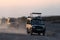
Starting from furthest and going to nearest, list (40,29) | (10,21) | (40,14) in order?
(10,21) → (40,14) → (40,29)

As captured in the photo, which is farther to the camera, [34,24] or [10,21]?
[10,21]

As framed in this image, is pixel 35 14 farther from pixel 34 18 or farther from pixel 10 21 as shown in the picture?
pixel 10 21

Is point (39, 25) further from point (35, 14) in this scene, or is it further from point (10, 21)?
point (10, 21)

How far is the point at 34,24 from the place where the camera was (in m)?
38.5

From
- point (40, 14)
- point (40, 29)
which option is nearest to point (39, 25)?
point (40, 29)

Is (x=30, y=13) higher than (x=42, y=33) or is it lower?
higher

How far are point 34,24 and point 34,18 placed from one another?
154cm

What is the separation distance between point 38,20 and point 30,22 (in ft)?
3.40

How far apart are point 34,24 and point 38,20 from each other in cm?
91

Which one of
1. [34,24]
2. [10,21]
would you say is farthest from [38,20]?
[10,21]

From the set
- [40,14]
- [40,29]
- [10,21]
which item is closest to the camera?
[40,29]

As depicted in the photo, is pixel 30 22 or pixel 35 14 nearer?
pixel 30 22

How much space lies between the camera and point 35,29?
3794 cm

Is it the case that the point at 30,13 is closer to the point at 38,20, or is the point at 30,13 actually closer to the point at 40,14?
the point at 40,14
